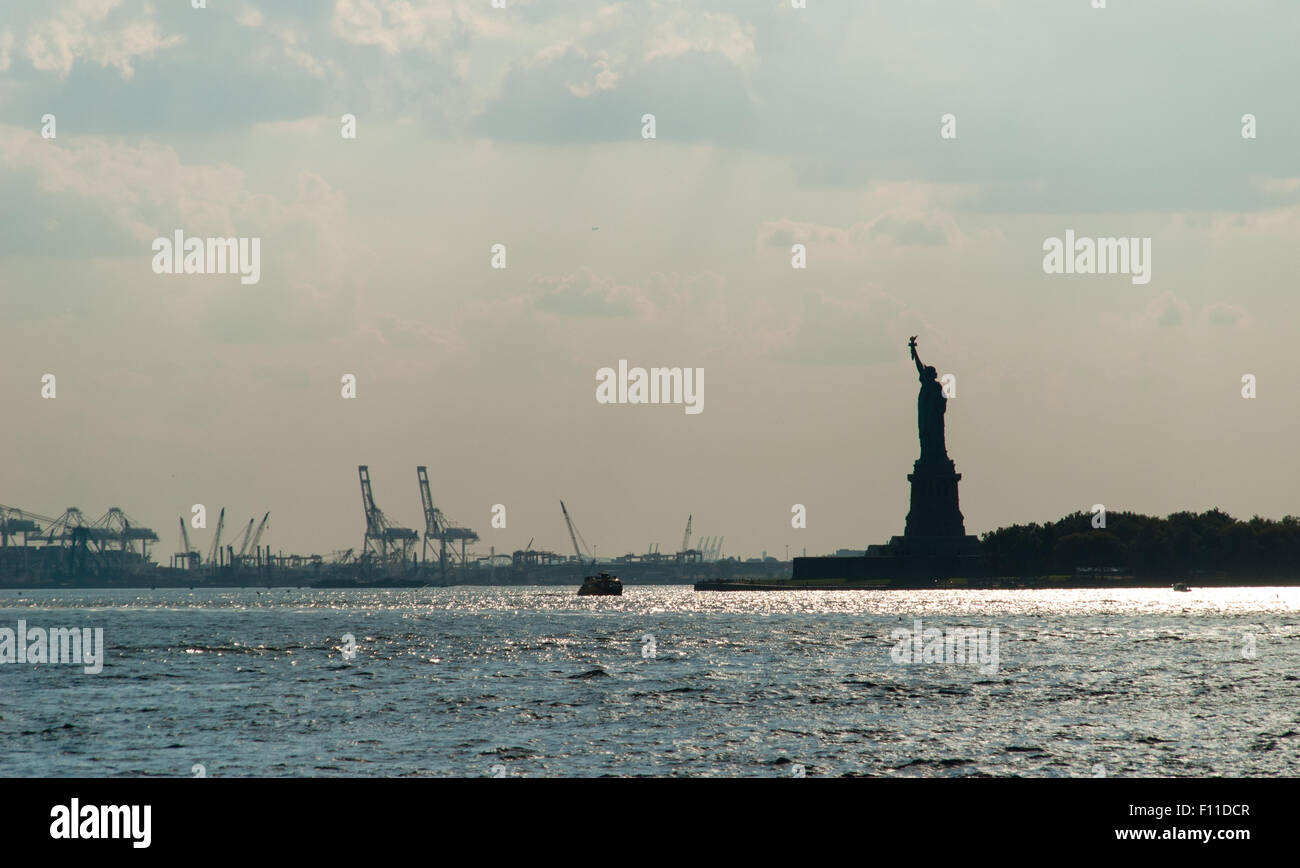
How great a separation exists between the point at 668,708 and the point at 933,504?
146 meters

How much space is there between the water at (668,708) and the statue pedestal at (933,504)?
87457mm

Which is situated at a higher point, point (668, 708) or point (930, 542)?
point (930, 542)

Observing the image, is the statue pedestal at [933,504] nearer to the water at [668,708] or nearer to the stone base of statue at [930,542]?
the stone base of statue at [930,542]

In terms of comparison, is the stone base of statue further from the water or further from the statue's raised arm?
the water

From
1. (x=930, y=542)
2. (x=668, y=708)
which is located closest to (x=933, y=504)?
(x=930, y=542)

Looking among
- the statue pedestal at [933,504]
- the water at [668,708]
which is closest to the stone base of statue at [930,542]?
the statue pedestal at [933,504]

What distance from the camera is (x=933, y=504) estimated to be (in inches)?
7657

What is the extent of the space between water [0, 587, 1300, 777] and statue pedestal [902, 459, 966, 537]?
87.5 meters

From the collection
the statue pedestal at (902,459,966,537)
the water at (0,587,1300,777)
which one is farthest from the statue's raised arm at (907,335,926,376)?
the water at (0,587,1300,777)

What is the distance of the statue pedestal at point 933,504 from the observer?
191375mm

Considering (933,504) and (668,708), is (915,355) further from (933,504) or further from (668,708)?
(668,708)

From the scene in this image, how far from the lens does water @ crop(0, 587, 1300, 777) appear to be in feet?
130
